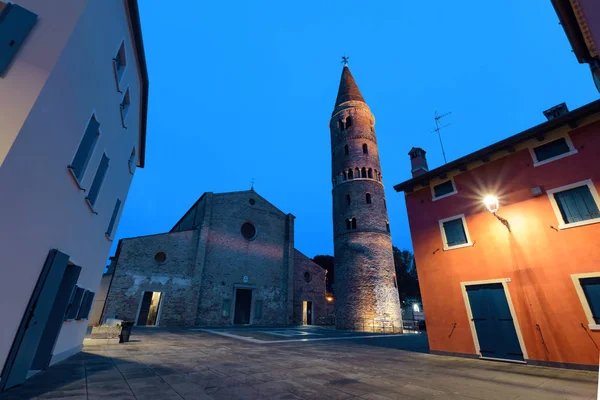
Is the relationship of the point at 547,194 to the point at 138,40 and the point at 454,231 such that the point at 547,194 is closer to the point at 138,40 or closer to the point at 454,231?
the point at 454,231

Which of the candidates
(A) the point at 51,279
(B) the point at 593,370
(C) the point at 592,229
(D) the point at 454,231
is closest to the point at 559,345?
(B) the point at 593,370

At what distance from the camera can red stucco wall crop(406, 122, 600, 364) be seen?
6.98m

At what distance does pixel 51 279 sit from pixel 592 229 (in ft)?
43.0

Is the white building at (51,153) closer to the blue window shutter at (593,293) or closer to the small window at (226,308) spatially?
the blue window shutter at (593,293)

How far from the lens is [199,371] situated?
5516 millimetres

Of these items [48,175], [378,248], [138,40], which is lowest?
[48,175]

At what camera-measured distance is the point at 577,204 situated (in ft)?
24.4

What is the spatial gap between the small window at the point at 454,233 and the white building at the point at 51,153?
1161 cm

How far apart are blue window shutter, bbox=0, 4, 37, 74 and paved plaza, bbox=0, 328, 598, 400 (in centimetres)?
478

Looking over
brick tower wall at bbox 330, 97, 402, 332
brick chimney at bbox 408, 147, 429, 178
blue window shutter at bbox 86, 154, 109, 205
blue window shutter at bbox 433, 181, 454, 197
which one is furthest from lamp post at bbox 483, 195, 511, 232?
brick tower wall at bbox 330, 97, 402, 332

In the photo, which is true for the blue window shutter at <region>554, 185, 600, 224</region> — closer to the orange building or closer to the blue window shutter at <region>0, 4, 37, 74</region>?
the orange building

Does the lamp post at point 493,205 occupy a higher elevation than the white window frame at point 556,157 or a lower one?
lower

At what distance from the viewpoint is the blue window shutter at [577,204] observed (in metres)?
7.18

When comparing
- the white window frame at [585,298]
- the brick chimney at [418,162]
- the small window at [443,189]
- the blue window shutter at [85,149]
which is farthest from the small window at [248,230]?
the white window frame at [585,298]
